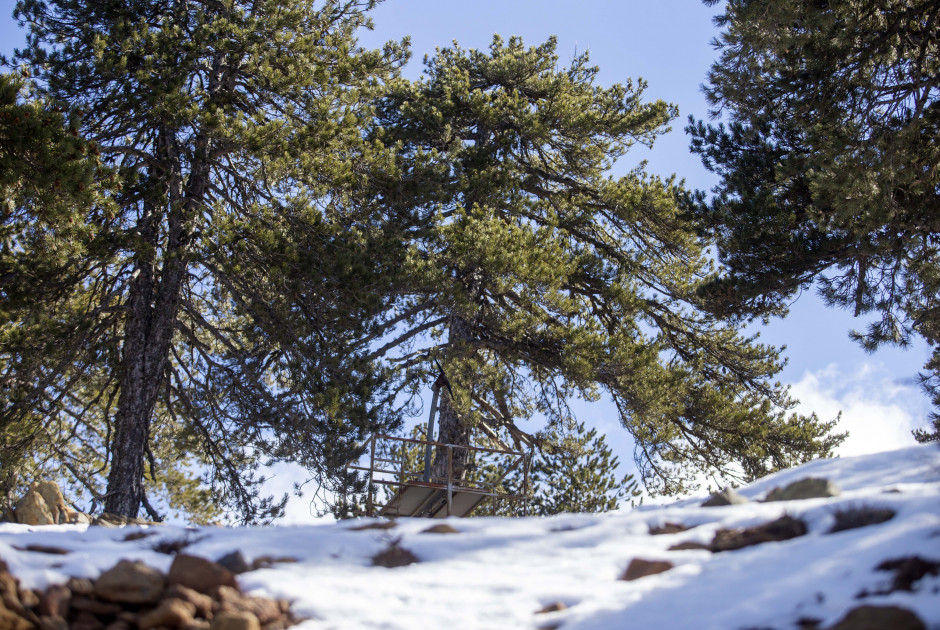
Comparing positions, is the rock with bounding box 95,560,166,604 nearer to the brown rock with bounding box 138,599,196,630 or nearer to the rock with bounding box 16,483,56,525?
the brown rock with bounding box 138,599,196,630

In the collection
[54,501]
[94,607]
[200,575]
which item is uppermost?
[54,501]

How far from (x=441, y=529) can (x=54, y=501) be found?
483 cm

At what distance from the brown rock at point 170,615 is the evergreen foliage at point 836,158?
27.9 feet

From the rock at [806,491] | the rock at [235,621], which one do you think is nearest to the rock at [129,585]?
the rock at [235,621]

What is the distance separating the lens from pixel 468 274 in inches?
510

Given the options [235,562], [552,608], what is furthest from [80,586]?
[552,608]

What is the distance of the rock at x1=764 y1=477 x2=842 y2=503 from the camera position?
5.25 metres

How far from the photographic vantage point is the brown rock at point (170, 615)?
419 centimetres

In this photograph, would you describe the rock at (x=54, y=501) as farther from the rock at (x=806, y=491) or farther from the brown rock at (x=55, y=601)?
Result: the rock at (x=806, y=491)

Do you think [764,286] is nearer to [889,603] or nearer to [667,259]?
[667,259]

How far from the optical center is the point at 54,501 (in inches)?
320

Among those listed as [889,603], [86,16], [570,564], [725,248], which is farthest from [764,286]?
[86,16]

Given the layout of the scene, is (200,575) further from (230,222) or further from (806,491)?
(230,222)

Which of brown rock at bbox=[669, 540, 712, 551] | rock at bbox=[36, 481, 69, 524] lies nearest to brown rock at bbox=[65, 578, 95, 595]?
brown rock at bbox=[669, 540, 712, 551]
